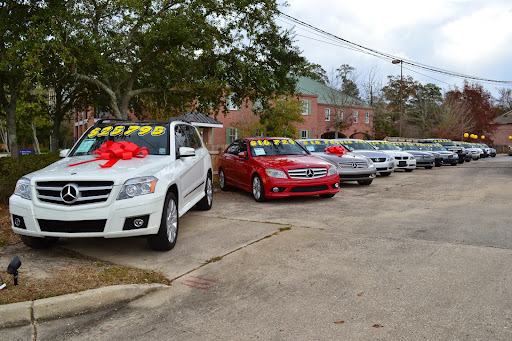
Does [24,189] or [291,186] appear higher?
[24,189]

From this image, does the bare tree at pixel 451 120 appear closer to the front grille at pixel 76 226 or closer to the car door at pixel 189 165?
the car door at pixel 189 165

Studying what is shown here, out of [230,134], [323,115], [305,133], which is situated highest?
[323,115]

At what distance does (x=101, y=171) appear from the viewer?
5.18 meters

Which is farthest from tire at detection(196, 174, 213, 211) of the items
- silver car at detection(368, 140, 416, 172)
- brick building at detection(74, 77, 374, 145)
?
brick building at detection(74, 77, 374, 145)

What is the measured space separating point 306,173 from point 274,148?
1614 mm

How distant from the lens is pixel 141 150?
625cm

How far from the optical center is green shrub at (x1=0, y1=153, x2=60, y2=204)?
29.3 ft

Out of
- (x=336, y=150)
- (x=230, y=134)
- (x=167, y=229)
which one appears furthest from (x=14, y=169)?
(x=230, y=134)

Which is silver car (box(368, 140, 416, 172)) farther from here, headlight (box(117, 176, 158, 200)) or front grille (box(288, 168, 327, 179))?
headlight (box(117, 176, 158, 200))

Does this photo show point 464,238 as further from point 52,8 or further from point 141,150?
→ point 52,8

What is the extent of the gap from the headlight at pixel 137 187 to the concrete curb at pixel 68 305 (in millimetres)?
1164

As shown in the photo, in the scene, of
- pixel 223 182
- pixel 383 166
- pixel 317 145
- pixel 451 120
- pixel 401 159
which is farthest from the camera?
pixel 451 120

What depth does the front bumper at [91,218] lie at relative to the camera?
4.88 meters

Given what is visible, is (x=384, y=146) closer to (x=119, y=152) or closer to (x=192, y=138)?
(x=192, y=138)
